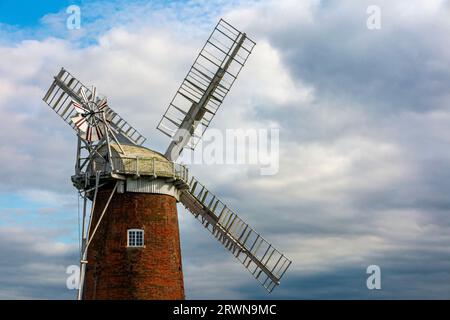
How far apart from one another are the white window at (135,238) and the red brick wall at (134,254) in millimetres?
205

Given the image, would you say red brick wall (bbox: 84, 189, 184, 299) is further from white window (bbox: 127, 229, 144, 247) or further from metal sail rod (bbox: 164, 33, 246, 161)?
metal sail rod (bbox: 164, 33, 246, 161)

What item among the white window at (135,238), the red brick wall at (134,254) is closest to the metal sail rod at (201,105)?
the red brick wall at (134,254)

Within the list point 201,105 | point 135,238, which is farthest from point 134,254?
point 201,105

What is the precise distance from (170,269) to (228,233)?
5.44 m

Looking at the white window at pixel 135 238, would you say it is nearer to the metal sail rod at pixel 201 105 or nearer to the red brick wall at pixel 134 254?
the red brick wall at pixel 134 254

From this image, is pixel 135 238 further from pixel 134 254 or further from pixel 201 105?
pixel 201 105

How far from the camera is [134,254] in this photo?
1615 inches

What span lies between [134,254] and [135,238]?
918 millimetres

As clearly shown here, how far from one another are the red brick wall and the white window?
8.1 inches

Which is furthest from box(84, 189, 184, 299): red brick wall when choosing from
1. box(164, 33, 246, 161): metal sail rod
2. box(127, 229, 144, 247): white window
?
box(164, 33, 246, 161): metal sail rod

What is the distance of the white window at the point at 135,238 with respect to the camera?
4125 cm

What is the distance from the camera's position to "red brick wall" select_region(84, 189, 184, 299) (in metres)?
40.6
